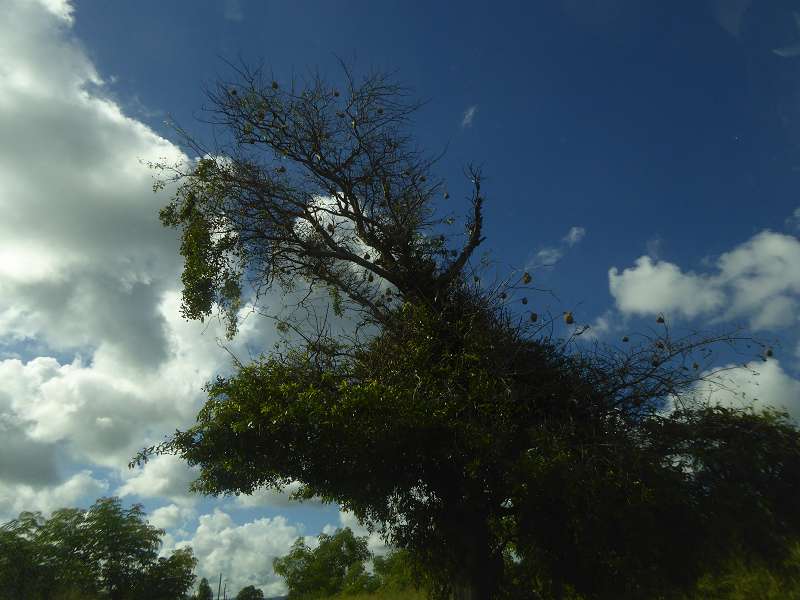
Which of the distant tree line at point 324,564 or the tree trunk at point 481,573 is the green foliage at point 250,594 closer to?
the distant tree line at point 324,564

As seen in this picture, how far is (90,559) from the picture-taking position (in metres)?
40.9

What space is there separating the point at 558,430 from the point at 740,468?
Result: 377 cm

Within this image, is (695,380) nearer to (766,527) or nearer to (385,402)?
(766,527)

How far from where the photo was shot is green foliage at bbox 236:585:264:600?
78812 millimetres

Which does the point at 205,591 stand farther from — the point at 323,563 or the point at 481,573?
the point at 481,573

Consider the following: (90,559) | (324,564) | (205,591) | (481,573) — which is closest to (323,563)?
(324,564)

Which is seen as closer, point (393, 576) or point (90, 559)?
point (393, 576)

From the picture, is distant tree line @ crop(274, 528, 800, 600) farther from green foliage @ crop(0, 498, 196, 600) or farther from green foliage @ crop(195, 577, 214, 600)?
green foliage @ crop(195, 577, 214, 600)

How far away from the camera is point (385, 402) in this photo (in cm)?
972

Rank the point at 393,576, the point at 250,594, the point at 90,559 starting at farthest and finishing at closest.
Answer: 1. the point at 250,594
2. the point at 90,559
3. the point at 393,576

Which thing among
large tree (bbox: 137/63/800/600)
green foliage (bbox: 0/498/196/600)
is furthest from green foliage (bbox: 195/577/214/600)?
large tree (bbox: 137/63/800/600)

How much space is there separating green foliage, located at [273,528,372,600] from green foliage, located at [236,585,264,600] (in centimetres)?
4188

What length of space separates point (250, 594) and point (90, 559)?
147ft

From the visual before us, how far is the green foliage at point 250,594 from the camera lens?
259 ft
